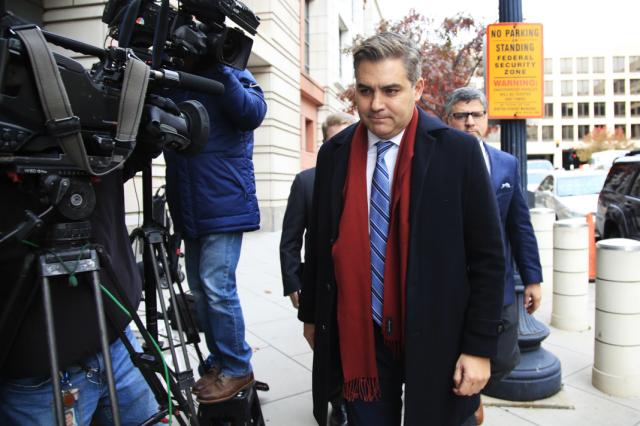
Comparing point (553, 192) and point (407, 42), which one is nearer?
point (407, 42)

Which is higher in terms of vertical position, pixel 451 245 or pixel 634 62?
pixel 634 62

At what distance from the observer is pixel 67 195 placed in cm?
154

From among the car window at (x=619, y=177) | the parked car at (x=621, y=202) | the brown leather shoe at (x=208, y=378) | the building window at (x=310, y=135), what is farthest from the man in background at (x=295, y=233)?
the building window at (x=310, y=135)

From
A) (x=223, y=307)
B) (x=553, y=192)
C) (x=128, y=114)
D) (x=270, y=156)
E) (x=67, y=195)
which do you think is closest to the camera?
(x=67, y=195)

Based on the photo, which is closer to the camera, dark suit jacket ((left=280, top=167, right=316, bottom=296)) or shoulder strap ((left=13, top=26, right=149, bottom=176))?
shoulder strap ((left=13, top=26, right=149, bottom=176))

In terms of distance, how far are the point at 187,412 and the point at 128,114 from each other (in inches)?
41.2


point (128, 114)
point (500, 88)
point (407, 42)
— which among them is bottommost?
point (128, 114)

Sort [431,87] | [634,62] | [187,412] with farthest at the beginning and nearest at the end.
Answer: [634,62], [431,87], [187,412]

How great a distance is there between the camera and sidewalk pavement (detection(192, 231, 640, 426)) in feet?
12.1

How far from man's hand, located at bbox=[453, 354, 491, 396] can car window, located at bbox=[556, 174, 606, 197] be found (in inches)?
482

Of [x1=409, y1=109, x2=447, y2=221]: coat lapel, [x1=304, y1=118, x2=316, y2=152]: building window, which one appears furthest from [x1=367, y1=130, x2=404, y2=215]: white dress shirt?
[x1=304, y1=118, x2=316, y2=152]: building window

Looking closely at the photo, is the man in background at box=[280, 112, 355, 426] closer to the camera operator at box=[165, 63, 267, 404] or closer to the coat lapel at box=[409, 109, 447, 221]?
the camera operator at box=[165, 63, 267, 404]

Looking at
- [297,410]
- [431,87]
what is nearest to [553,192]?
[431,87]

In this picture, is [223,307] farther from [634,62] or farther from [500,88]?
[634,62]
